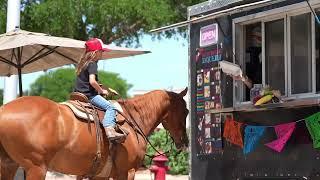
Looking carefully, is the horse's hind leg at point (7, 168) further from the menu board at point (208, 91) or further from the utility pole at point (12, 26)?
the utility pole at point (12, 26)

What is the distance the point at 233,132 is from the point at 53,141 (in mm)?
2710

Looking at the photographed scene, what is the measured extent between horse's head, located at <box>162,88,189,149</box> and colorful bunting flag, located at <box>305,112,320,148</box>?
2.00 meters

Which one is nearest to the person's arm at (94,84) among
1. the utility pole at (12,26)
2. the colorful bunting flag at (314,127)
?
the colorful bunting flag at (314,127)

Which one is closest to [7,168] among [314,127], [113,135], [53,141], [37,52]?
[53,141]

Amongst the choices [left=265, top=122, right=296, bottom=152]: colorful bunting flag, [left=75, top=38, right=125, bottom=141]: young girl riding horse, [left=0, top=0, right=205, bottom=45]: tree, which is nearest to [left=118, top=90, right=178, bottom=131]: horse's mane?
[left=75, top=38, right=125, bottom=141]: young girl riding horse

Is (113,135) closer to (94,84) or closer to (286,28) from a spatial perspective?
A: (94,84)

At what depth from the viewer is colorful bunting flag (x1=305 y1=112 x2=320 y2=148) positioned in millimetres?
7094

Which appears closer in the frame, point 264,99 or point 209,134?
point 264,99

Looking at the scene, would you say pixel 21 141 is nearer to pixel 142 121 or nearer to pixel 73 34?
pixel 142 121

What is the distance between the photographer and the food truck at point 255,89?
7523 millimetres

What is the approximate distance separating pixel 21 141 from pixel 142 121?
1.99 meters

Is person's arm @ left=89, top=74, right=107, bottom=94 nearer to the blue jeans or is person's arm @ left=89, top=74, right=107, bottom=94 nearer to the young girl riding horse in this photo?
the young girl riding horse

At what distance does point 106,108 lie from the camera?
24.9 feet

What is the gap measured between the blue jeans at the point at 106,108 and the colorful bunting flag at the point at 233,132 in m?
1.78
